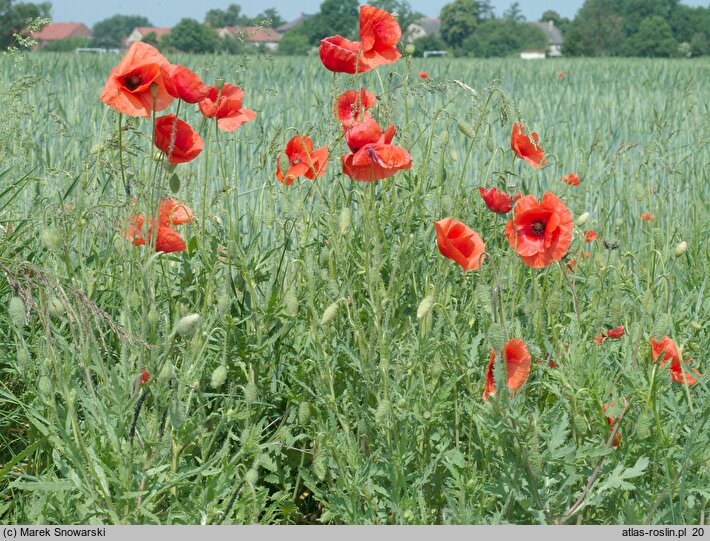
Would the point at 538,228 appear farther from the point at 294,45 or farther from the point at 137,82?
the point at 294,45

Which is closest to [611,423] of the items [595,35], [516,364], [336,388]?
[516,364]

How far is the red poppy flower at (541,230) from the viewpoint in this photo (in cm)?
146

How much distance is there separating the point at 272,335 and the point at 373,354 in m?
0.34

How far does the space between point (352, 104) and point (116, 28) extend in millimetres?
100419

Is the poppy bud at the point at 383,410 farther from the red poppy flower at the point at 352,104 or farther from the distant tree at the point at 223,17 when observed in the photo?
the distant tree at the point at 223,17

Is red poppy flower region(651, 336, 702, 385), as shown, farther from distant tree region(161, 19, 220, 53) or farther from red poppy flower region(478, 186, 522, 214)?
distant tree region(161, 19, 220, 53)

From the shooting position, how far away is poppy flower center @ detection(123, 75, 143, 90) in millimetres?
1461

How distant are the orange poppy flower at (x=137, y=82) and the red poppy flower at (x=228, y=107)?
214mm

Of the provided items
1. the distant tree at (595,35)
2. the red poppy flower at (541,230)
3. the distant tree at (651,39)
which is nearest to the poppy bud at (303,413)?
the red poppy flower at (541,230)

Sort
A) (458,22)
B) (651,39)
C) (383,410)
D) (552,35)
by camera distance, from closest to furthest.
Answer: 1. (383,410)
2. (651,39)
3. (458,22)
4. (552,35)

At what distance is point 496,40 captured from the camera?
218 feet

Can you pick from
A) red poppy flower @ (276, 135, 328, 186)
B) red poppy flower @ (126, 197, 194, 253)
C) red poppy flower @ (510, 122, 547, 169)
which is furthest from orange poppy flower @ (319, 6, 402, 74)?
red poppy flower @ (126, 197, 194, 253)

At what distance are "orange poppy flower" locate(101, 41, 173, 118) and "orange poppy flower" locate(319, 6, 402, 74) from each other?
1.30 ft

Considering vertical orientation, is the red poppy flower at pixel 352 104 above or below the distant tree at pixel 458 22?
below
